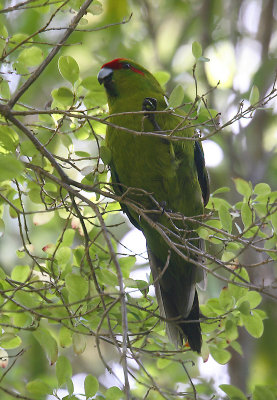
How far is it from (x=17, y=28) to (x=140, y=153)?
266 centimetres

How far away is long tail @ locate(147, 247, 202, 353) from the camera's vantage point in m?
3.03

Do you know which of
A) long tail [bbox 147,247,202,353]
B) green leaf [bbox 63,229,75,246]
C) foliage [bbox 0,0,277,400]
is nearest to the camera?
foliage [bbox 0,0,277,400]

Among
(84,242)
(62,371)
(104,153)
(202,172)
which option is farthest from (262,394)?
(202,172)

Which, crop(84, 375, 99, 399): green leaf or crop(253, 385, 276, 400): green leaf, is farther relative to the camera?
crop(253, 385, 276, 400): green leaf

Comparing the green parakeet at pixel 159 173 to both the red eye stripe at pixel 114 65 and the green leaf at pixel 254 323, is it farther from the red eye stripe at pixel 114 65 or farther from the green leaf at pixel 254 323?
the green leaf at pixel 254 323

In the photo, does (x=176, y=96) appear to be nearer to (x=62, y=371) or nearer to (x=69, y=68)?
(x=69, y=68)

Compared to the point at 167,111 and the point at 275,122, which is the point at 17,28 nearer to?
the point at 275,122

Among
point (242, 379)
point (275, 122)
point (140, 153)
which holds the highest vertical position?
point (275, 122)

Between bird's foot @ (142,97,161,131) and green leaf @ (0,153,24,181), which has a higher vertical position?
bird's foot @ (142,97,161,131)

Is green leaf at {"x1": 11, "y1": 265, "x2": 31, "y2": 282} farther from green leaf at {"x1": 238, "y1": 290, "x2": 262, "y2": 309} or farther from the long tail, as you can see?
green leaf at {"x1": 238, "y1": 290, "x2": 262, "y2": 309}

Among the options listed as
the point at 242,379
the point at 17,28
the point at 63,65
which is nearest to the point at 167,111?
the point at 63,65

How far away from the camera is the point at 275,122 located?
5.54 m

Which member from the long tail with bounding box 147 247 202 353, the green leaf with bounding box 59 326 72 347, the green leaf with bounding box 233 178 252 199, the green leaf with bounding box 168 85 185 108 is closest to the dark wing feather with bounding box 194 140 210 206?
the long tail with bounding box 147 247 202 353

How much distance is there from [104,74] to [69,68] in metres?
0.74
